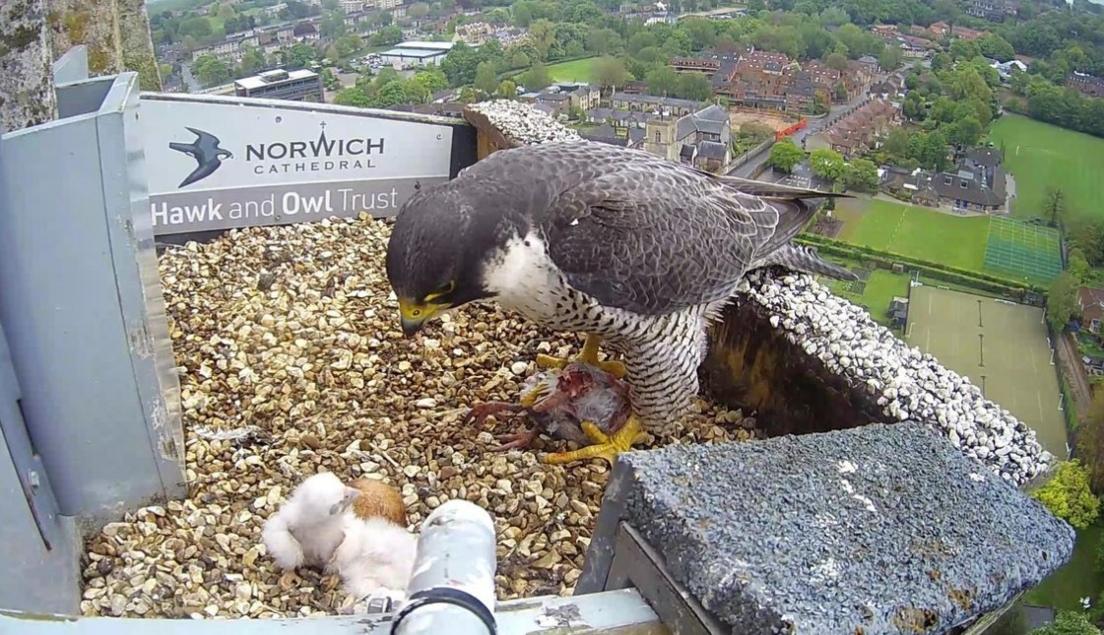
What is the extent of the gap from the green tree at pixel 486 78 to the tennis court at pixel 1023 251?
434 centimetres

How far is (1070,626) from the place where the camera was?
13.3 ft

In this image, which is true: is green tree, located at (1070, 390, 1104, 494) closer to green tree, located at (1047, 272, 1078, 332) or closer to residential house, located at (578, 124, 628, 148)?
green tree, located at (1047, 272, 1078, 332)

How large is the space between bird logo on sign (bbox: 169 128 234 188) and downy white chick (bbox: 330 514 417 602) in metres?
2.41

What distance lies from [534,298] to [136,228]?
1067 millimetres

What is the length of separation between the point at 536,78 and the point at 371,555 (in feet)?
16.8

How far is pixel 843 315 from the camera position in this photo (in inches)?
111

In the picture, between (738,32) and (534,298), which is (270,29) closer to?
(738,32)

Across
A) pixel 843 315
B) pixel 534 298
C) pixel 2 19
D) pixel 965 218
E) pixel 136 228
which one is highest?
pixel 2 19

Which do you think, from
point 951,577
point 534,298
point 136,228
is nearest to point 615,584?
point 951,577

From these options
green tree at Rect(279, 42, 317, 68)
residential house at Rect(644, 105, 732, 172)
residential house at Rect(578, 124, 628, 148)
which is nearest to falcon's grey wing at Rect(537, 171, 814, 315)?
residential house at Rect(644, 105, 732, 172)

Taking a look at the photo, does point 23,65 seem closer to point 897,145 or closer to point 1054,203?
point 897,145

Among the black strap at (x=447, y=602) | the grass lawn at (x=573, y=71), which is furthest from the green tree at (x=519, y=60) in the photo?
the black strap at (x=447, y=602)

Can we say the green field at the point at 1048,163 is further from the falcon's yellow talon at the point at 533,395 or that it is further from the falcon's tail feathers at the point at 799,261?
the falcon's yellow talon at the point at 533,395

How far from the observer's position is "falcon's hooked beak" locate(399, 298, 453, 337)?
2189mm
